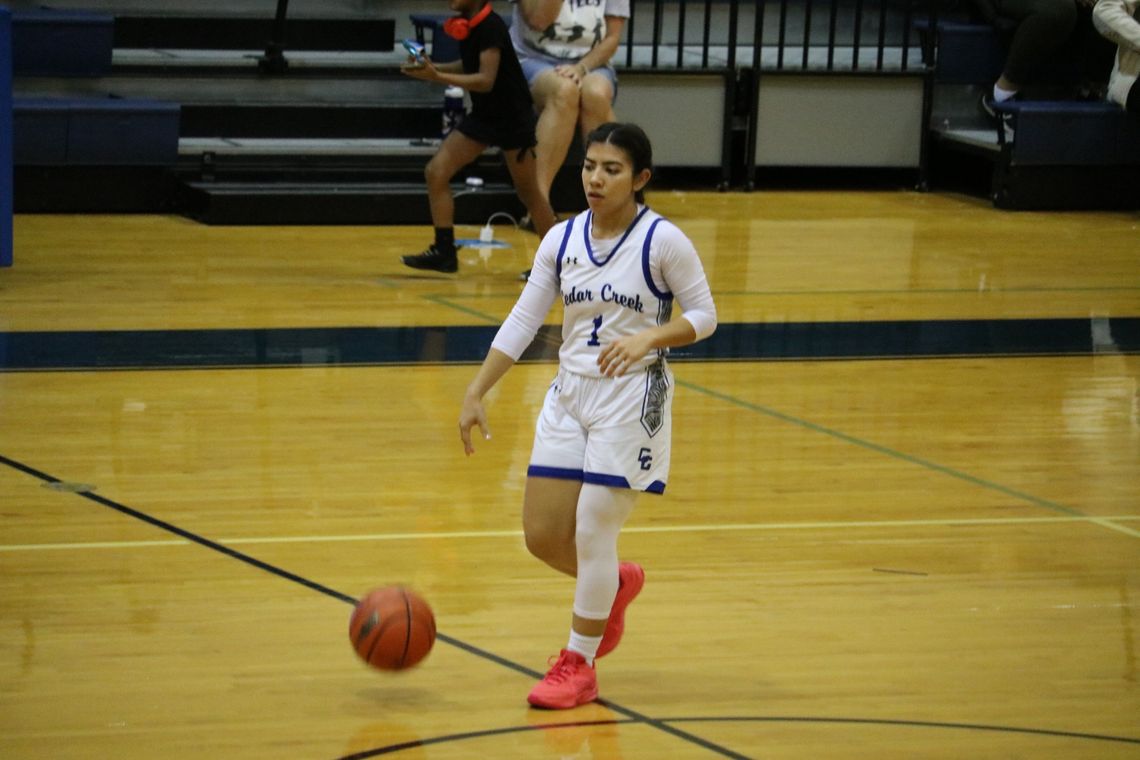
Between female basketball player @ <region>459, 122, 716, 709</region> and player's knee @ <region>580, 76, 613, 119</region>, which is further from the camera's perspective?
player's knee @ <region>580, 76, 613, 119</region>

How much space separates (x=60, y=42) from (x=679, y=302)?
7.70 m

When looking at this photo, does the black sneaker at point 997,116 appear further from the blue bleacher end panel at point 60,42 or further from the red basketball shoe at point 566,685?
the red basketball shoe at point 566,685

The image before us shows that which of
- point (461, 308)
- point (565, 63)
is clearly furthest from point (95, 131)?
point (461, 308)

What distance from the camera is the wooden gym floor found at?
12.3 feet

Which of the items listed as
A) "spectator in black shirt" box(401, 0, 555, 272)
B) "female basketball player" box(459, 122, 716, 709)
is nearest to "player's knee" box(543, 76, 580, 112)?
"spectator in black shirt" box(401, 0, 555, 272)

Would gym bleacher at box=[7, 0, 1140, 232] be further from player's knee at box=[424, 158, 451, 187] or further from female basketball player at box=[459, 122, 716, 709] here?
female basketball player at box=[459, 122, 716, 709]

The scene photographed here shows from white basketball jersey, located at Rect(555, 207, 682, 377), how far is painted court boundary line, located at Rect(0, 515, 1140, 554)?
1314 millimetres

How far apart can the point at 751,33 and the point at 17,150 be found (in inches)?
228

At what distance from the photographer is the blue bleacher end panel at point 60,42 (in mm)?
10500

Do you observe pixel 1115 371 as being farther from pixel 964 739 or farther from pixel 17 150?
pixel 17 150

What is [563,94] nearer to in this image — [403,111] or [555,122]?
[555,122]

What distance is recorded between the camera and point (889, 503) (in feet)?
17.8

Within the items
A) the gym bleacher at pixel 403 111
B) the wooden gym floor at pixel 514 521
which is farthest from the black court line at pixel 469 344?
the gym bleacher at pixel 403 111

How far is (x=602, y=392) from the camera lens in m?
3.73
